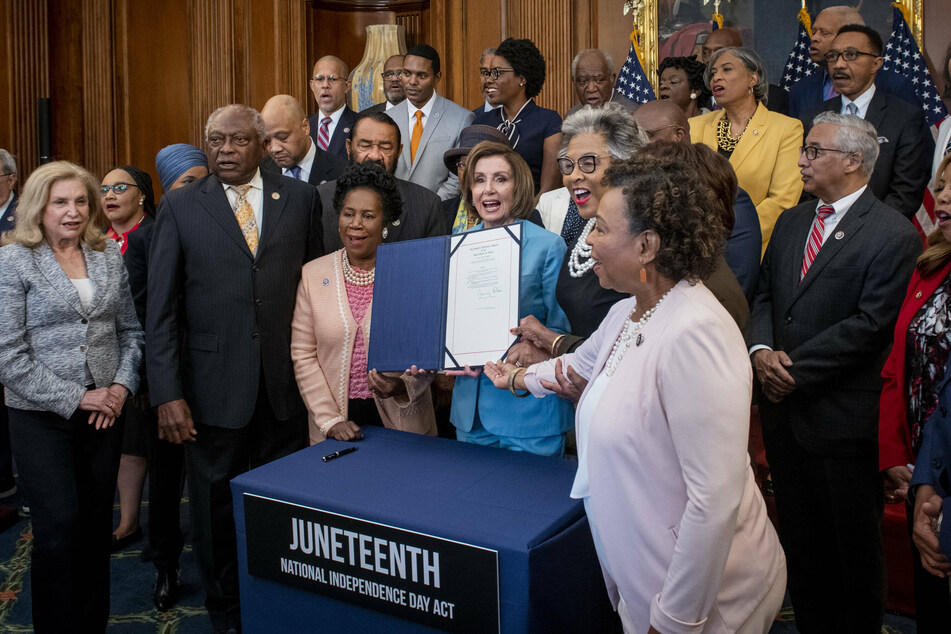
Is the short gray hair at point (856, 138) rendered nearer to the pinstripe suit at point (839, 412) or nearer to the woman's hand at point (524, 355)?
the pinstripe suit at point (839, 412)

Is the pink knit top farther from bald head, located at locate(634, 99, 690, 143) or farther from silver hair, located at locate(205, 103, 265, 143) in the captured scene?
bald head, located at locate(634, 99, 690, 143)

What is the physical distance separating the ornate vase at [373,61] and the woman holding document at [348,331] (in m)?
4.86

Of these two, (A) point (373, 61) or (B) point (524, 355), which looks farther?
(A) point (373, 61)

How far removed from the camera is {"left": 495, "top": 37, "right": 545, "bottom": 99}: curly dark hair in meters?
4.78

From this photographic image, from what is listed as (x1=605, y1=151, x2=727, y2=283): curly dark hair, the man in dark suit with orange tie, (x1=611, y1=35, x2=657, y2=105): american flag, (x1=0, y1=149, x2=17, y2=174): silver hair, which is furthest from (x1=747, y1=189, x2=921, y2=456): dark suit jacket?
(x1=0, y1=149, x2=17, y2=174): silver hair

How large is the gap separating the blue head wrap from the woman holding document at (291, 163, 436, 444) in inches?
60.9

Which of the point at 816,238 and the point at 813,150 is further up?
the point at 813,150

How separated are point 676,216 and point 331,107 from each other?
14.6ft

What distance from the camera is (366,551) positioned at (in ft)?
6.91

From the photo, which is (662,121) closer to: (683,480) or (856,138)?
(856,138)

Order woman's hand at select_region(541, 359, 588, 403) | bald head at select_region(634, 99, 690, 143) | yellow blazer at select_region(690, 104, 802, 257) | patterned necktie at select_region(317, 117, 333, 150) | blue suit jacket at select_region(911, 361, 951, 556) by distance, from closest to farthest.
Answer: blue suit jacket at select_region(911, 361, 951, 556)
woman's hand at select_region(541, 359, 588, 403)
bald head at select_region(634, 99, 690, 143)
yellow blazer at select_region(690, 104, 802, 257)
patterned necktie at select_region(317, 117, 333, 150)

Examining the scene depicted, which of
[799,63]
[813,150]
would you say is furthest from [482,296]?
[799,63]

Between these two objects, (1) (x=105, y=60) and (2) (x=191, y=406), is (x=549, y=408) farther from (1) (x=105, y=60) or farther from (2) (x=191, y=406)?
(1) (x=105, y=60)

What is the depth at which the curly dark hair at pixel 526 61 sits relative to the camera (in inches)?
188
